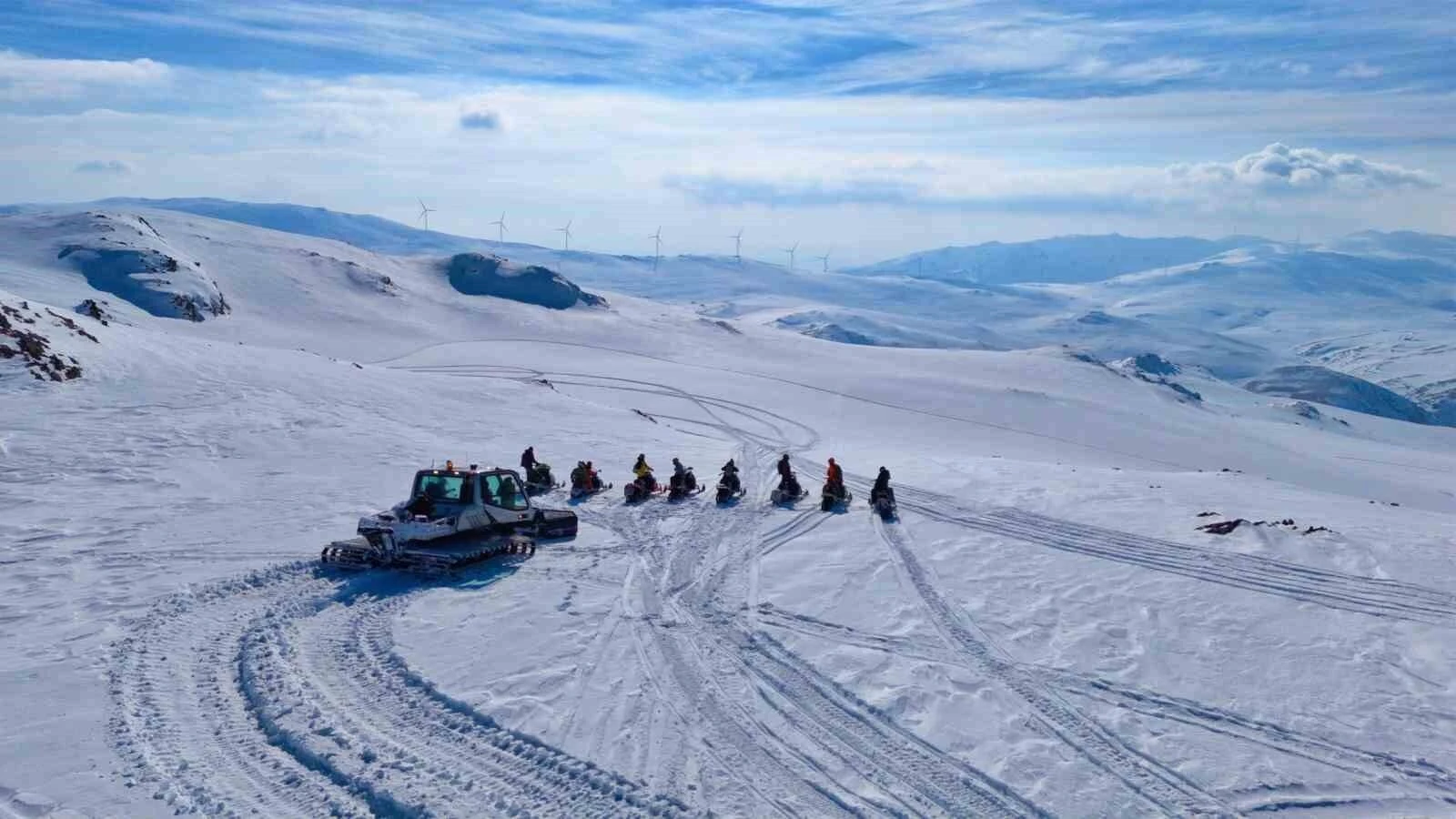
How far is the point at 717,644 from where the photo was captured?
42.6 ft

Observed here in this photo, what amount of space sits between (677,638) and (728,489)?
991 cm

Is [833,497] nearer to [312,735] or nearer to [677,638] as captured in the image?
[677,638]

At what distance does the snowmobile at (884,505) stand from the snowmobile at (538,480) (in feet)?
26.5

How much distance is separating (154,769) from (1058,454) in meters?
45.4

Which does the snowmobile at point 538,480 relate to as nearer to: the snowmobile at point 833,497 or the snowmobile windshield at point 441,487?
the snowmobile windshield at point 441,487

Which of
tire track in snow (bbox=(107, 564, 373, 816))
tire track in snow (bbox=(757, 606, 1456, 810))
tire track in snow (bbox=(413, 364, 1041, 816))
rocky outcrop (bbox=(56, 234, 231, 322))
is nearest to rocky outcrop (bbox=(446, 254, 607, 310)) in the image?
rocky outcrop (bbox=(56, 234, 231, 322))

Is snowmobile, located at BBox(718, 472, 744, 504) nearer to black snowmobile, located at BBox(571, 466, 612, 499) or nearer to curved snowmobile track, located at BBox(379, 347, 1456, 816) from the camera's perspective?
curved snowmobile track, located at BBox(379, 347, 1456, 816)

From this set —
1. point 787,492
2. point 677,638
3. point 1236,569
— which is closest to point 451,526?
point 677,638

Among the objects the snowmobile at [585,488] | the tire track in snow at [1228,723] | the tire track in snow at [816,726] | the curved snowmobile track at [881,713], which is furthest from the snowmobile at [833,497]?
the tire track in snow at [1228,723]

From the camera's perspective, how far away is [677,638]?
519 inches

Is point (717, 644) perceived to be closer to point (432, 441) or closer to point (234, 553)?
point (234, 553)

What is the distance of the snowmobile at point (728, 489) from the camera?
900 inches

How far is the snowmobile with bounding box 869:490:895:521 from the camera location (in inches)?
840

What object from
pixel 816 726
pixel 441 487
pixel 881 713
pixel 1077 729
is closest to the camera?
pixel 816 726
